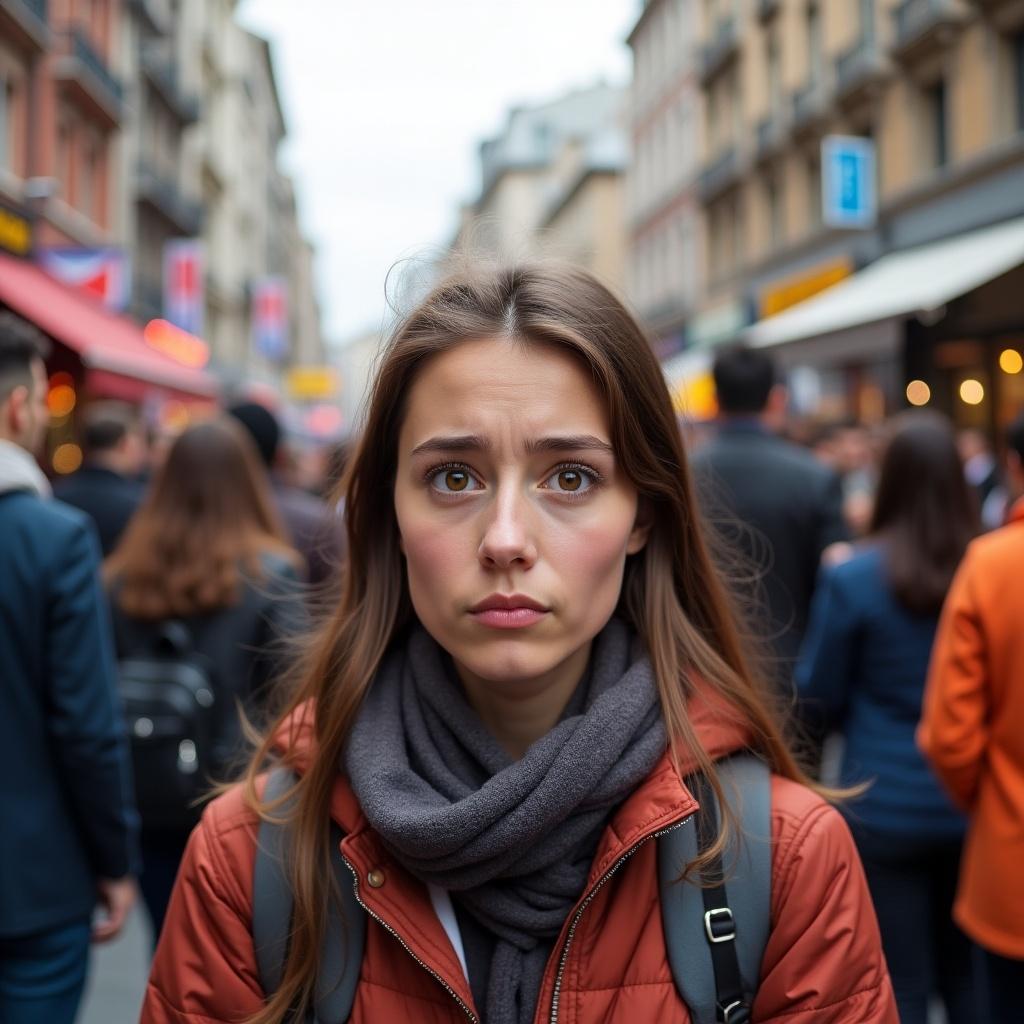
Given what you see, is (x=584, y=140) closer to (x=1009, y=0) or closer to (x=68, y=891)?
(x=1009, y=0)

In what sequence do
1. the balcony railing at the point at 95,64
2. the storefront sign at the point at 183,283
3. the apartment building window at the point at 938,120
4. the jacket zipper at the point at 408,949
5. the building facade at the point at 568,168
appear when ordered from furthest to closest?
the building facade at the point at 568,168
the storefront sign at the point at 183,283
the apartment building window at the point at 938,120
the balcony railing at the point at 95,64
the jacket zipper at the point at 408,949

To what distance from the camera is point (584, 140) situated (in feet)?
205

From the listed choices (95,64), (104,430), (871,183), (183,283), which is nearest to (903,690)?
(104,430)

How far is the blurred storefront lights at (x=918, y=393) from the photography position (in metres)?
11.6

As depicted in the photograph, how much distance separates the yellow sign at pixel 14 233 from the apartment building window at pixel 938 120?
13721 millimetres

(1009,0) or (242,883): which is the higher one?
(1009,0)

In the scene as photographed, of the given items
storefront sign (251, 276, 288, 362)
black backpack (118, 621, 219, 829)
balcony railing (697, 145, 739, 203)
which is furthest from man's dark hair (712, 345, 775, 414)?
storefront sign (251, 276, 288, 362)

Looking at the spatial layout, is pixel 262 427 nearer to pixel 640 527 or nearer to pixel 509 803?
pixel 640 527

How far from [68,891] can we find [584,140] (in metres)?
63.0

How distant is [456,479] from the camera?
1.67 m

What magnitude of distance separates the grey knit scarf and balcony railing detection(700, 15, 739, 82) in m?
29.4


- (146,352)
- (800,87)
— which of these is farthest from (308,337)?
(146,352)

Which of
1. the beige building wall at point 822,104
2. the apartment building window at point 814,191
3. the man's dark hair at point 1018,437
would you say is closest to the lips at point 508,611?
the man's dark hair at point 1018,437

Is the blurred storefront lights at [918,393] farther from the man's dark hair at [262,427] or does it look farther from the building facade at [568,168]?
the building facade at [568,168]
